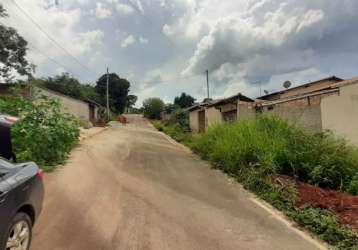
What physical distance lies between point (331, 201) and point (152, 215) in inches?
137

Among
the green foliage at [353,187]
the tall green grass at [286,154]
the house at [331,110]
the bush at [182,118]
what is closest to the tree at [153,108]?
the bush at [182,118]

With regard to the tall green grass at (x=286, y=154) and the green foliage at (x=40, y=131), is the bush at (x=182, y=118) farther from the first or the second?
the green foliage at (x=40, y=131)

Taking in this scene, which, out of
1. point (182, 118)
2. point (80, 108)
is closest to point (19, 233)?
point (182, 118)

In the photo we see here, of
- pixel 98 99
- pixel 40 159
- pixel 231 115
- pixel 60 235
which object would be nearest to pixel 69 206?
pixel 60 235

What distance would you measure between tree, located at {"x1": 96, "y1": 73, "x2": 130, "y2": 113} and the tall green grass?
5710cm

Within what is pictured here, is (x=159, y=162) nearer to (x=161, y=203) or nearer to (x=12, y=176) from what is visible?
(x=161, y=203)

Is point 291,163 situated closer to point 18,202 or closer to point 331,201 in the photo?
point 331,201

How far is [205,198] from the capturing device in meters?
7.14

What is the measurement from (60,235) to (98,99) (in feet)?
198

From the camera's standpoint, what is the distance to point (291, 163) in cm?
850

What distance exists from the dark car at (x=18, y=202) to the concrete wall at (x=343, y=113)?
7.91 metres

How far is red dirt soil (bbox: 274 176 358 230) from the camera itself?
5.63 metres

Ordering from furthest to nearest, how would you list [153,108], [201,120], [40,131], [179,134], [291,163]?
[153,108] < [201,120] < [179,134] < [40,131] < [291,163]

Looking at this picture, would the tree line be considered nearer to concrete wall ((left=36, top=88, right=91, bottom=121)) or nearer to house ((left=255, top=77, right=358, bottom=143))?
concrete wall ((left=36, top=88, right=91, bottom=121))
